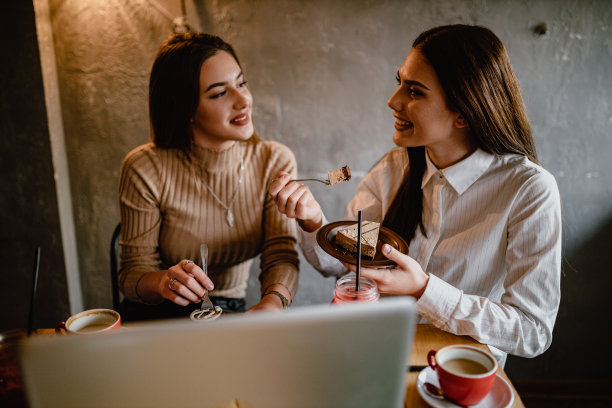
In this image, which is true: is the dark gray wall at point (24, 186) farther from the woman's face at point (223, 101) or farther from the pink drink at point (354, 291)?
the pink drink at point (354, 291)

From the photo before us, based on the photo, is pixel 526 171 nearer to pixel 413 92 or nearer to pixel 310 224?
pixel 413 92

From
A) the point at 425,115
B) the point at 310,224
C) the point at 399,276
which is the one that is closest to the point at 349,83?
the point at 425,115

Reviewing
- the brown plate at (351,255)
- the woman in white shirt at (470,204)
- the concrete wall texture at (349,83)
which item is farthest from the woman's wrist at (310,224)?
the concrete wall texture at (349,83)

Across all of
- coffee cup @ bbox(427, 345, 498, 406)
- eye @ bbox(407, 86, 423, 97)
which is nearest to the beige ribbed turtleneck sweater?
eye @ bbox(407, 86, 423, 97)

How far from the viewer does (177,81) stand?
4.94ft

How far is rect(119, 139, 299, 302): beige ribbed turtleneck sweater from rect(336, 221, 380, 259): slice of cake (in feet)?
1.09

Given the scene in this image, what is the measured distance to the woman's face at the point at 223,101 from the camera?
150 centimetres

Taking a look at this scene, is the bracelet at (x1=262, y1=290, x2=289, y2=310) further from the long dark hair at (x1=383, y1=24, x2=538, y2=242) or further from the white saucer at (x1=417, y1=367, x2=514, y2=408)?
the long dark hair at (x1=383, y1=24, x2=538, y2=242)

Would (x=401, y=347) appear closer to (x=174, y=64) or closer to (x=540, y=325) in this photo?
(x=540, y=325)

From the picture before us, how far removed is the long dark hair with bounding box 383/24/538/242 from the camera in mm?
1205

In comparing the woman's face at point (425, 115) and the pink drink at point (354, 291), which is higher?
the woman's face at point (425, 115)

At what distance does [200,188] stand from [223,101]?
356 millimetres

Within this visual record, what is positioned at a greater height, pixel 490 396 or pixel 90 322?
pixel 90 322

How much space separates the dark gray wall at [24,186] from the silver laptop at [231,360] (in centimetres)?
199
